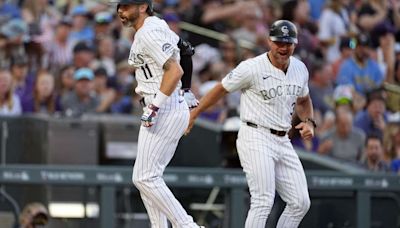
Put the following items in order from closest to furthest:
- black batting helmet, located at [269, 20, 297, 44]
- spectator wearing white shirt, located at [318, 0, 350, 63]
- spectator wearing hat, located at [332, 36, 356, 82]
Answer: black batting helmet, located at [269, 20, 297, 44], spectator wearing hat, located at [332, 36, 356, 82], spectator wearing white shirt, located at [318, 0, 350, 63]

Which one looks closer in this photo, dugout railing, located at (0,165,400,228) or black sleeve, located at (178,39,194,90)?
black sleeve, located at (178,39,194,90)

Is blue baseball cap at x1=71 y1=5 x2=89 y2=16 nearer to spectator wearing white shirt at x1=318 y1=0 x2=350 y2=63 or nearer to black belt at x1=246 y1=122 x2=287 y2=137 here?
spectator wearing white shirt at x1=318 y1=0 x2=350 y2=63

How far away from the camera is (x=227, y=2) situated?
1723 cm

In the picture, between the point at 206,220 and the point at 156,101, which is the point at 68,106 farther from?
the point at 156,101

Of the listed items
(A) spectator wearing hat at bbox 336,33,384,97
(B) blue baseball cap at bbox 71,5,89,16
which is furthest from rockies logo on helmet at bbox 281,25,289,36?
(B) blue baseball cap at bbox 71,5,89,16

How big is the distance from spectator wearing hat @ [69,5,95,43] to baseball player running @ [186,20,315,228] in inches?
253

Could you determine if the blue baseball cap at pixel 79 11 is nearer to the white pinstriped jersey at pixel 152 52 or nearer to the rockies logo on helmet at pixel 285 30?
the rockies logo on helmet at pixel 285 30

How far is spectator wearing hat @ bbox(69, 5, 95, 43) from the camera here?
15832mm

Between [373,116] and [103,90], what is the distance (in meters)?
3.11

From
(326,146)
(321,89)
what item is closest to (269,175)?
(326,146)

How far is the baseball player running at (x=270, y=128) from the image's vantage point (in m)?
9.40

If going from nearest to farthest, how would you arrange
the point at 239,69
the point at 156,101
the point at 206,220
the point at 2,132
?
the point at 156,101
the point at 239,69
the point at 206,220
the point at 2,132

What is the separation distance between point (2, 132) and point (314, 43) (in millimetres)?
5276

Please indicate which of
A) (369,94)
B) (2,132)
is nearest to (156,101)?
(2,132)
